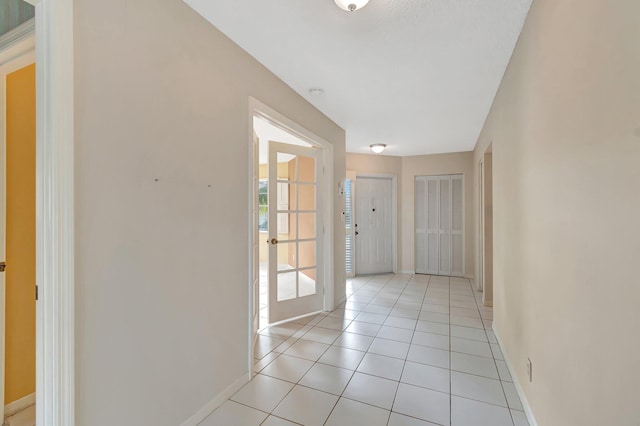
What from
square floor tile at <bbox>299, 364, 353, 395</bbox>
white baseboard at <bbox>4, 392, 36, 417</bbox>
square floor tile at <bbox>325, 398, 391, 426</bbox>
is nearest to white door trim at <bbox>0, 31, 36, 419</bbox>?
white baseboard at <bbox>4, 392, 36, 417</bbox>

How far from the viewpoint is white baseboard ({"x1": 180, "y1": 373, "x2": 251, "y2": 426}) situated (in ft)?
5.50

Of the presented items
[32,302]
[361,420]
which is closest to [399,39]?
[361,420]

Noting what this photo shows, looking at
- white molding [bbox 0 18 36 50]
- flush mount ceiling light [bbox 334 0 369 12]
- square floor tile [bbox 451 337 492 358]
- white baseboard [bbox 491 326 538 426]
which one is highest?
flush mount ceiling light [bbox 334 0 369 12]

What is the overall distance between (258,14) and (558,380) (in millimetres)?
2473

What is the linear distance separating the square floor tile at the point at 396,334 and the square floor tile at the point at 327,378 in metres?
0.78

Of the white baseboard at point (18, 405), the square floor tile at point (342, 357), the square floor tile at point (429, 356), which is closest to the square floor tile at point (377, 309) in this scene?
the square floor tile at point (429, 356)

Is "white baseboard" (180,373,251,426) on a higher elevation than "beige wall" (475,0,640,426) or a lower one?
lower

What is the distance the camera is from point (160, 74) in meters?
1.49

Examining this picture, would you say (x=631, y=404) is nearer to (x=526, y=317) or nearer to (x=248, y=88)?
(x=526, y=317)

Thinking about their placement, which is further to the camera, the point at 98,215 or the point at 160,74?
the point at 160,74

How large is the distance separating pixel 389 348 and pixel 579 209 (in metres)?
2.07

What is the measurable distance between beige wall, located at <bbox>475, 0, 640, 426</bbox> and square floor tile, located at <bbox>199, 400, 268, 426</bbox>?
5.19 feet

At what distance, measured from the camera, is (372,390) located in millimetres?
2041

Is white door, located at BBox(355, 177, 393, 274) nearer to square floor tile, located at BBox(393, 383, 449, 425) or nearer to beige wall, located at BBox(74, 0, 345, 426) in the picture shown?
square floor tile, located at BBox(393, 383, 449, 425)
